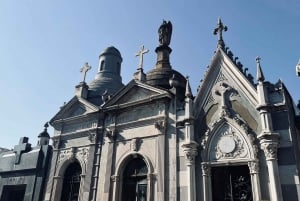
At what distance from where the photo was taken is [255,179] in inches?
396

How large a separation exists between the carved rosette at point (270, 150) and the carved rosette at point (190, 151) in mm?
2739

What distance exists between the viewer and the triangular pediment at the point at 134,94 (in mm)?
14070

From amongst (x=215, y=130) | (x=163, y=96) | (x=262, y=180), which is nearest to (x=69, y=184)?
(x=163, y=96)

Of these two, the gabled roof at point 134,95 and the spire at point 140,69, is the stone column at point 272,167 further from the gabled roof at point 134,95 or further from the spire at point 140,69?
the spire at point 140,69

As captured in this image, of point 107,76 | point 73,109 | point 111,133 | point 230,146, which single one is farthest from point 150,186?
point 107,76

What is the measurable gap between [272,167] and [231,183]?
1.74 metres

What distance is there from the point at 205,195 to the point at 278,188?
263 centimetres

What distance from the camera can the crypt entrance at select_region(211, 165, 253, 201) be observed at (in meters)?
10.5

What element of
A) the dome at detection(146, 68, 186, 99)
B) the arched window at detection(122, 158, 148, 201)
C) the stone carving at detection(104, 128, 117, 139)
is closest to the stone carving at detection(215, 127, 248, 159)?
the arched window at detection(122, 158, 148, 201)

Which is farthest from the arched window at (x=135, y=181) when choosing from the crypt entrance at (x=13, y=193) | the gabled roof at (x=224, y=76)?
the crypt entrance at (x=13, y=193)

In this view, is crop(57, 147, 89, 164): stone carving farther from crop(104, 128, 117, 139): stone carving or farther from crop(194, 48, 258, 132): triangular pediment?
crop(194, 48, 258, 132): triangular pediment

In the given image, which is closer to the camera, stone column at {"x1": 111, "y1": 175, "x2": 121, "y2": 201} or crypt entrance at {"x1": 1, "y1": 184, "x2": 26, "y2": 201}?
stone column at {"x1": 111, "y1": 175, "x2": 121, "y2": 201}

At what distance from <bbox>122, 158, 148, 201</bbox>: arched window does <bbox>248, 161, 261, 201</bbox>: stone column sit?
4.70 meters

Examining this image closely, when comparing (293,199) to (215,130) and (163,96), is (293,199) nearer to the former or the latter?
(215,130)
